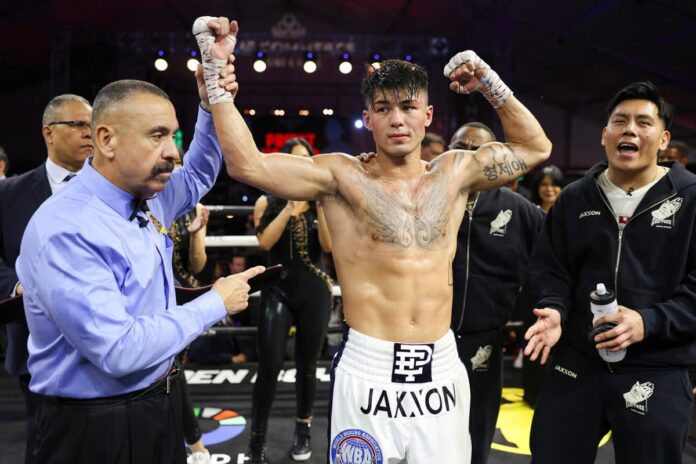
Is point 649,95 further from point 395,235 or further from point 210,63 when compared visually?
point 210,63

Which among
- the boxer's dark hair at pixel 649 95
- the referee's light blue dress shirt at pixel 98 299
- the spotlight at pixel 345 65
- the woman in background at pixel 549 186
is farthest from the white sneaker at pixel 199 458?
the spotlight at pixel 345 65

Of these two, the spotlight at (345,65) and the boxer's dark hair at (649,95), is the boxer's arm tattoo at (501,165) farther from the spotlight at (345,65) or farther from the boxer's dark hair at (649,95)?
the spotlight at (345,65)

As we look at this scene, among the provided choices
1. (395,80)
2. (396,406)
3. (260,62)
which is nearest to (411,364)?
(396,406)

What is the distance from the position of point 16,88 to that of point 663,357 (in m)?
14.9

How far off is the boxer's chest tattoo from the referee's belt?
77cm

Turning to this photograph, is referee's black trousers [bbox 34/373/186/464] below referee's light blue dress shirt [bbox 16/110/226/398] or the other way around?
below

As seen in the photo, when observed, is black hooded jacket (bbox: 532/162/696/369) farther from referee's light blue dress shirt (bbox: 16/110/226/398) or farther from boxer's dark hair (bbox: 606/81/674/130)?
referee's light blue dress shirt (bbox: 16/110/226/398)

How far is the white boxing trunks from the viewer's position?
5.74 ft

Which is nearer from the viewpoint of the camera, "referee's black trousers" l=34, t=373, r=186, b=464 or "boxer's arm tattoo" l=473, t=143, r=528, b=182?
"referee's black trousers" l=34, t=373, r=186, b=464

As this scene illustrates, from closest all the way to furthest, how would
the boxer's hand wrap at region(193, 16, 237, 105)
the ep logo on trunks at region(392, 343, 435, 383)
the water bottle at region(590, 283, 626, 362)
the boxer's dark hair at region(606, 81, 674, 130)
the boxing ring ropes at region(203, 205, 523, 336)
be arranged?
the boxer's hand wrap at region(193, 16, 237, 105), the ep logo on trunks at region(392, 343, 435, 383), the water bottle at region(590, 283, 626, 362), the boxer's dark hair at region(606, 81, 674, 130), the boxing ring ropes at region(203, 205, 523, 336)

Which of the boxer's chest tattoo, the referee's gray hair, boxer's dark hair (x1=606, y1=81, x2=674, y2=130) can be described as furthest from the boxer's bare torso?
the referee's gray hair

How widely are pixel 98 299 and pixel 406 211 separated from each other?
3.24ft

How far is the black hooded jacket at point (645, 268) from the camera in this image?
201cm

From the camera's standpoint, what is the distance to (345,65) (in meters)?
9.20
